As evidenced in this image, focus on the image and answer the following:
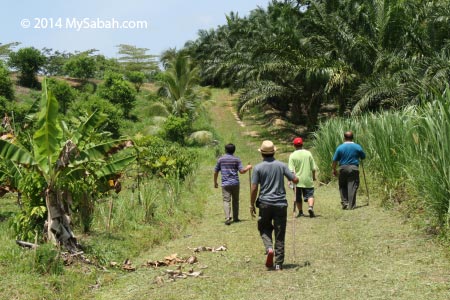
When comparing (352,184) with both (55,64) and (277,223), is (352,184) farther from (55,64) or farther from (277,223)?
(55,64)

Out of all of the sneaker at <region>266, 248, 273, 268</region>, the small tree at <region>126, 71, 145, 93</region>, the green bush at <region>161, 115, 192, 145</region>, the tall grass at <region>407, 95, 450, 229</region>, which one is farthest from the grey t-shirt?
the small tree at <region>126, 71, 145, 93</region>

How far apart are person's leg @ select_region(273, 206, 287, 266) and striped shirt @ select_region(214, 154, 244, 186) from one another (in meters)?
3.31

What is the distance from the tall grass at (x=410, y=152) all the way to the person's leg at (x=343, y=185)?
2.71ft

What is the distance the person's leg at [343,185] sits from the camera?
1048cm

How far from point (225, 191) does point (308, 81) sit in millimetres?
14066

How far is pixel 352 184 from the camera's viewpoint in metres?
10.5

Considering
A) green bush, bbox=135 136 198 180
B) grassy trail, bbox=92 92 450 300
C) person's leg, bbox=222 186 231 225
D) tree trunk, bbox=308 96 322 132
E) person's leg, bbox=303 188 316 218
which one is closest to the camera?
grassy trail, bbox=92 92 450 300

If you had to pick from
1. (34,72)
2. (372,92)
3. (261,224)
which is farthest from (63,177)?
(34,72)

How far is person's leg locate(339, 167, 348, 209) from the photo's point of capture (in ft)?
34.4

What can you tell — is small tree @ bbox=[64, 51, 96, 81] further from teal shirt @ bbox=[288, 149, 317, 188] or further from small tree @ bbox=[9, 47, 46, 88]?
teal shirt @ bbox=[288, 149, 317, 188]

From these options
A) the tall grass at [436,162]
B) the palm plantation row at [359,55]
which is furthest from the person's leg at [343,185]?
the palm plantation row at [359,55]

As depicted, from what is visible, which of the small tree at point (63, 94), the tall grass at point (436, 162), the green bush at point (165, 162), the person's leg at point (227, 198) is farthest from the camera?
the small tree at point (63, 94)

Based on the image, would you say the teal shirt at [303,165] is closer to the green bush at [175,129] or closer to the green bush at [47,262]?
the green bush at [47,262]

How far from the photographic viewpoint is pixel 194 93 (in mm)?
31438
